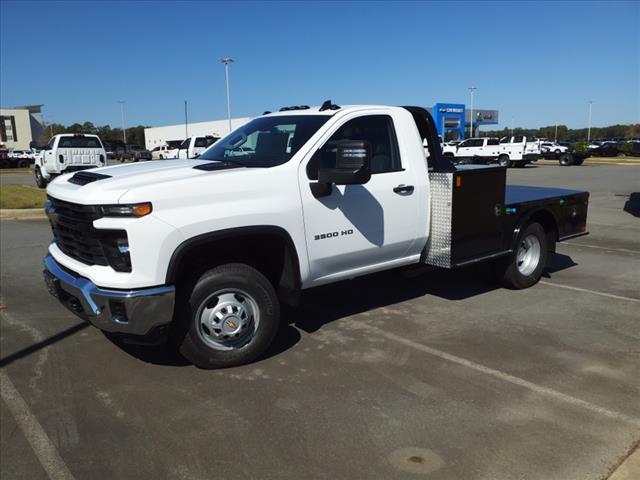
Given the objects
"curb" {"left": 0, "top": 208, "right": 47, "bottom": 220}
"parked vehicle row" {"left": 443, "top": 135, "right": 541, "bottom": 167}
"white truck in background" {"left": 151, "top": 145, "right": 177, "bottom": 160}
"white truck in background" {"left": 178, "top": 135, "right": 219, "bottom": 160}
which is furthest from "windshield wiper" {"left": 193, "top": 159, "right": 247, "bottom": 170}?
"parked vehicle row" {"left": 443, "top": 135, "right": 541, "bottom": 167}

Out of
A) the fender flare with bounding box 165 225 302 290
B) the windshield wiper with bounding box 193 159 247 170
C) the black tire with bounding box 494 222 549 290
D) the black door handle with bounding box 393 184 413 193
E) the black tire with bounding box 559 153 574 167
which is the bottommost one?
the black tire with bounding box 559 153 574 167

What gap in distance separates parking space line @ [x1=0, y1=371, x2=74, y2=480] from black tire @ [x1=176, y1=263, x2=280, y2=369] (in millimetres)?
1101

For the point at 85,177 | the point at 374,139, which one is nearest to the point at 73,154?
the point at 85,177

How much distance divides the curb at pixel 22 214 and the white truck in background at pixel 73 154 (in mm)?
5535

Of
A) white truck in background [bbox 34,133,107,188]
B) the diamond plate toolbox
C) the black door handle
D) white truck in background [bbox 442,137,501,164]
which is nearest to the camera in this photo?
the black door handle

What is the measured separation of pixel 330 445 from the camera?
3.34 metres

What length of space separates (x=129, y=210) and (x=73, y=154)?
17.4 metres

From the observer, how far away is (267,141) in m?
5.12

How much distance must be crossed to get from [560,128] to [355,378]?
497 feet

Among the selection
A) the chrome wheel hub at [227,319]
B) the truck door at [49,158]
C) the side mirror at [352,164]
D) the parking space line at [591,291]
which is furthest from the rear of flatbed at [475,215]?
the truck door at [49,158]

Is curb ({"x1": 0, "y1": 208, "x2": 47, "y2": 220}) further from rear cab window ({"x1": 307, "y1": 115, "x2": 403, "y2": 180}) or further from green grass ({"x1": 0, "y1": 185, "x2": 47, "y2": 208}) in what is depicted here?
rear cab window ({"x1": 307, "y1": 115, "x2": 403, "y2": 180})

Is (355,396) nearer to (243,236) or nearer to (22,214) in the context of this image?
(243,236)

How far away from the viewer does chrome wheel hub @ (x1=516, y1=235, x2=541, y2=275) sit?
22.0ft

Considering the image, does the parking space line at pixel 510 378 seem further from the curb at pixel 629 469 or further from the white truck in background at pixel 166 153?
the white truck in background at pixel 166 153
